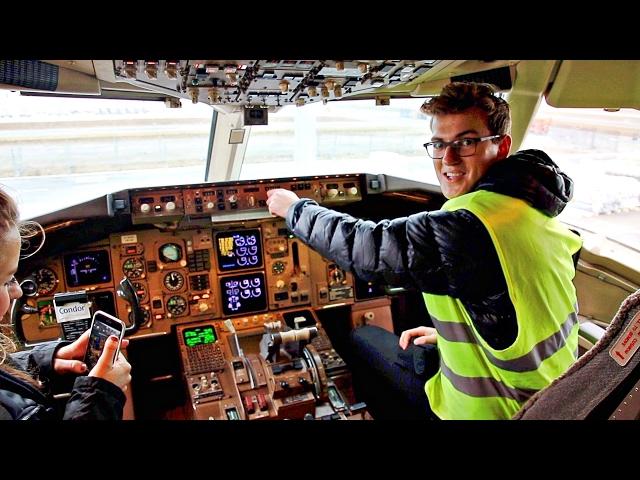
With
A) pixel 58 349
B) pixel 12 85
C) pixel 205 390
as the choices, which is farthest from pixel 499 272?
pixel 205 390

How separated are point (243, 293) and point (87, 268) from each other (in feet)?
3.18

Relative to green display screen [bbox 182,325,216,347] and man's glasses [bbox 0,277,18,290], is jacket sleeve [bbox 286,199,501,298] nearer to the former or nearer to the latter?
man's glasses [bbox 0,277,18,290]

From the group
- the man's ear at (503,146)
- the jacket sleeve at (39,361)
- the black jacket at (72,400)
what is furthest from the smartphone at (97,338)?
the man's ear at (503,146)

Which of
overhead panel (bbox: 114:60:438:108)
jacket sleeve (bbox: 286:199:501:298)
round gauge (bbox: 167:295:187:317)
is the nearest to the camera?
jacket sleeve (bbox: 286:199:501:298)

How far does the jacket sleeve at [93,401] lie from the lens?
110cm

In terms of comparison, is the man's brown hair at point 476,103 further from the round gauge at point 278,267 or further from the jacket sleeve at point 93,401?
the round gauge at point 278,267

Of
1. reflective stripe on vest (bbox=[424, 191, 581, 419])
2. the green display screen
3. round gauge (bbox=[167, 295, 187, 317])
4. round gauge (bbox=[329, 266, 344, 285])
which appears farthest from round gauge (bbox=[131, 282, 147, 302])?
reflective stripe on vest (bbox=[424, 191, 581, 419])

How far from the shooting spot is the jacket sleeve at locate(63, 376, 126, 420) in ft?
3.60

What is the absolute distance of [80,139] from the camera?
3678 mm

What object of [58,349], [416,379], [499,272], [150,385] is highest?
[499,272]

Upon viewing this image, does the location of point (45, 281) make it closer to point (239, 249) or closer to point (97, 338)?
point (239, 249)

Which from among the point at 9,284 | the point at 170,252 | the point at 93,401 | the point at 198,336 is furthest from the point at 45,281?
the point at 93,401
